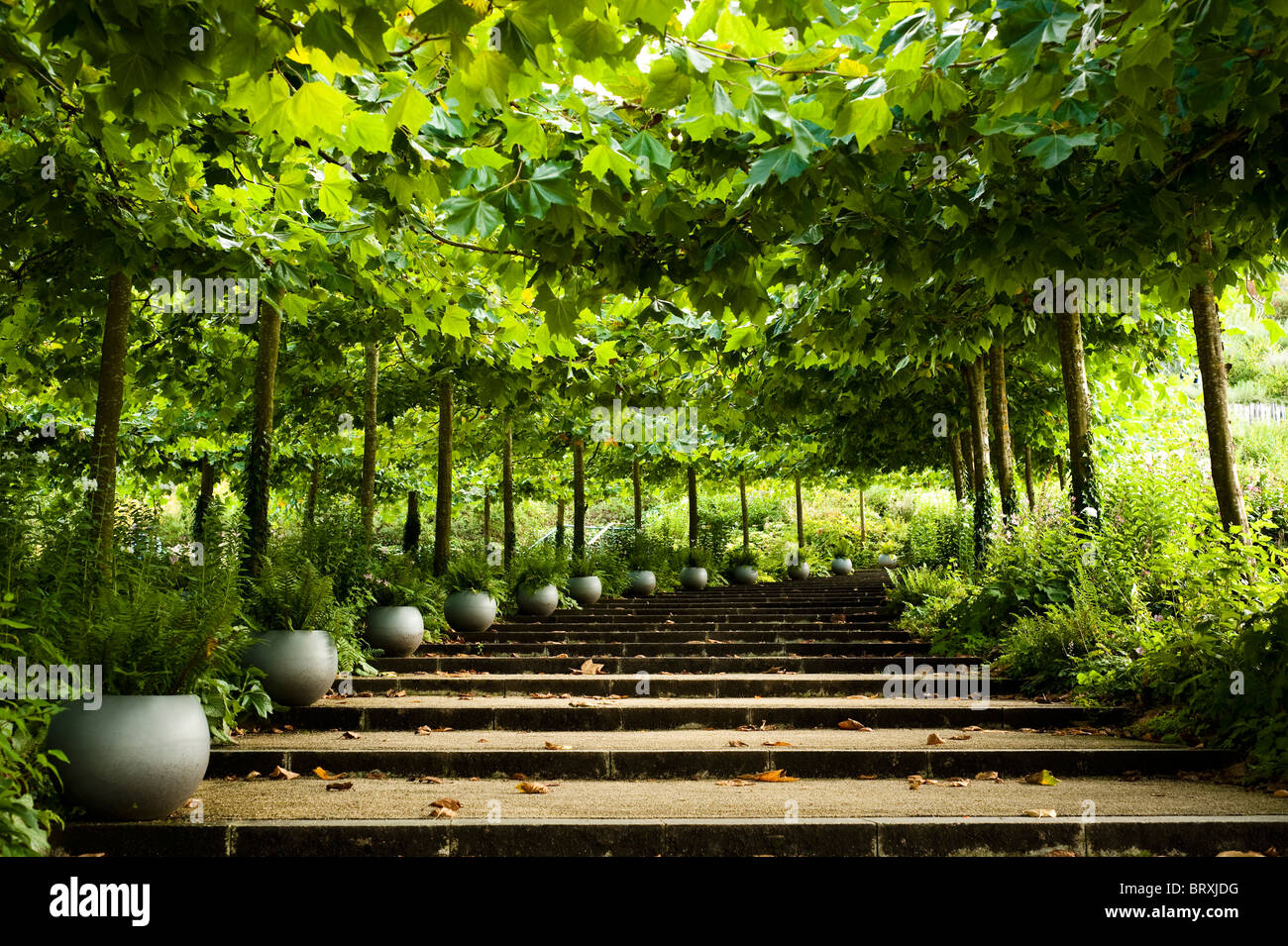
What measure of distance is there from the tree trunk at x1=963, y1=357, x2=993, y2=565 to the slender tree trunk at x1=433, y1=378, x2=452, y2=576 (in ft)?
24.6

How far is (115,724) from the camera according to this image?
4.04 meters

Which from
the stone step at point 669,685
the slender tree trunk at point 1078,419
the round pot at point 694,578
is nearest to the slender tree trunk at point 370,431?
the stone step at point 669,685

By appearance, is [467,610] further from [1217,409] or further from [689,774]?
[1217,409]

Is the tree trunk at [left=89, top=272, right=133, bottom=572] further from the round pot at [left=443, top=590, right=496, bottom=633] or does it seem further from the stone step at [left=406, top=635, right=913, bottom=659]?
the round pot at [left=443, top=590, right=496, bottom=633]

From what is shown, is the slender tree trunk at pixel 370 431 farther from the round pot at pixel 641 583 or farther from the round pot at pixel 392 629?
the round pot at pixel 641 583

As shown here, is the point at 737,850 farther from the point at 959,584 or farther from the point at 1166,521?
the point at 959,584

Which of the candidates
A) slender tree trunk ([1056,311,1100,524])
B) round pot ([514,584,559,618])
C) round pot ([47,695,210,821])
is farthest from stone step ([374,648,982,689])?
round pot ([47,695,210,821])

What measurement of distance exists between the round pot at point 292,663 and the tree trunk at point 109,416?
1290 millimetres

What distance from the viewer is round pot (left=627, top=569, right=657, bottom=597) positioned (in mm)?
18438

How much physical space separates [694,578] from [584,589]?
259 inches

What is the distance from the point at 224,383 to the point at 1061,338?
8944mm

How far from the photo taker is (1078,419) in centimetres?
862

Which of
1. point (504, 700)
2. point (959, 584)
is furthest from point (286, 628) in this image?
point (959, 584)
